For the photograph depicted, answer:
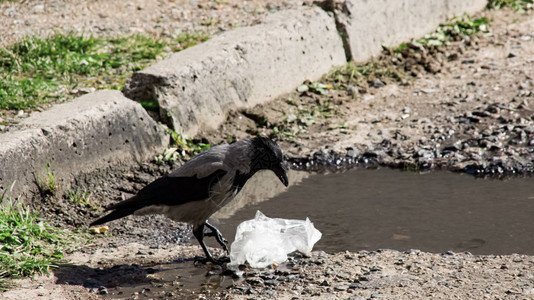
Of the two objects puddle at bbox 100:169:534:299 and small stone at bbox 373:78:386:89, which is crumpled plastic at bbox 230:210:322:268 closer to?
puddle at bbox 100:169:534:299

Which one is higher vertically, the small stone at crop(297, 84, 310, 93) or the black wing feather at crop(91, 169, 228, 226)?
the black wing feather at crop(91, 169, 228, 226)

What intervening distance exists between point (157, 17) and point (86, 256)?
4405 mm

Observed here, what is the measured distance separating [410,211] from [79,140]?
2353 mm

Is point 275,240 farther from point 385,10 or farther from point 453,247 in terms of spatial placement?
point 385,10

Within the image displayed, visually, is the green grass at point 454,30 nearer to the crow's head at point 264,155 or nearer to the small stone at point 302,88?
the small stone at point 302,88

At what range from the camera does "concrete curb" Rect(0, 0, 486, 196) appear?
15.9 feet

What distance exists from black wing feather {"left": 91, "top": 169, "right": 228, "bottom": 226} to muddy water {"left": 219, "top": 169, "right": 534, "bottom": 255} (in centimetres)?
65

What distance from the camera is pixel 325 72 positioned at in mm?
7352

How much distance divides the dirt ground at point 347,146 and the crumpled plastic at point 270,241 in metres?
0.08

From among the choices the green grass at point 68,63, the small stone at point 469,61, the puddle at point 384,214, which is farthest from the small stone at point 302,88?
the small stone at point 469,61

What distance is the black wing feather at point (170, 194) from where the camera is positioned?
4.21 meters

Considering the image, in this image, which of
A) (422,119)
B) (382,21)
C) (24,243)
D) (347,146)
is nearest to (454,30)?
(382,21)

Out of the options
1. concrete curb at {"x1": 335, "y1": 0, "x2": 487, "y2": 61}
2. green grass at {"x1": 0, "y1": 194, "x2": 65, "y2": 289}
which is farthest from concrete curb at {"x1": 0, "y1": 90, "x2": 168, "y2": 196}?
concrete curb at {"x1": 335, "y1": 0, "x2": 487, "y2": 61}

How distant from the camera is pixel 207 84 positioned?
620 cm
